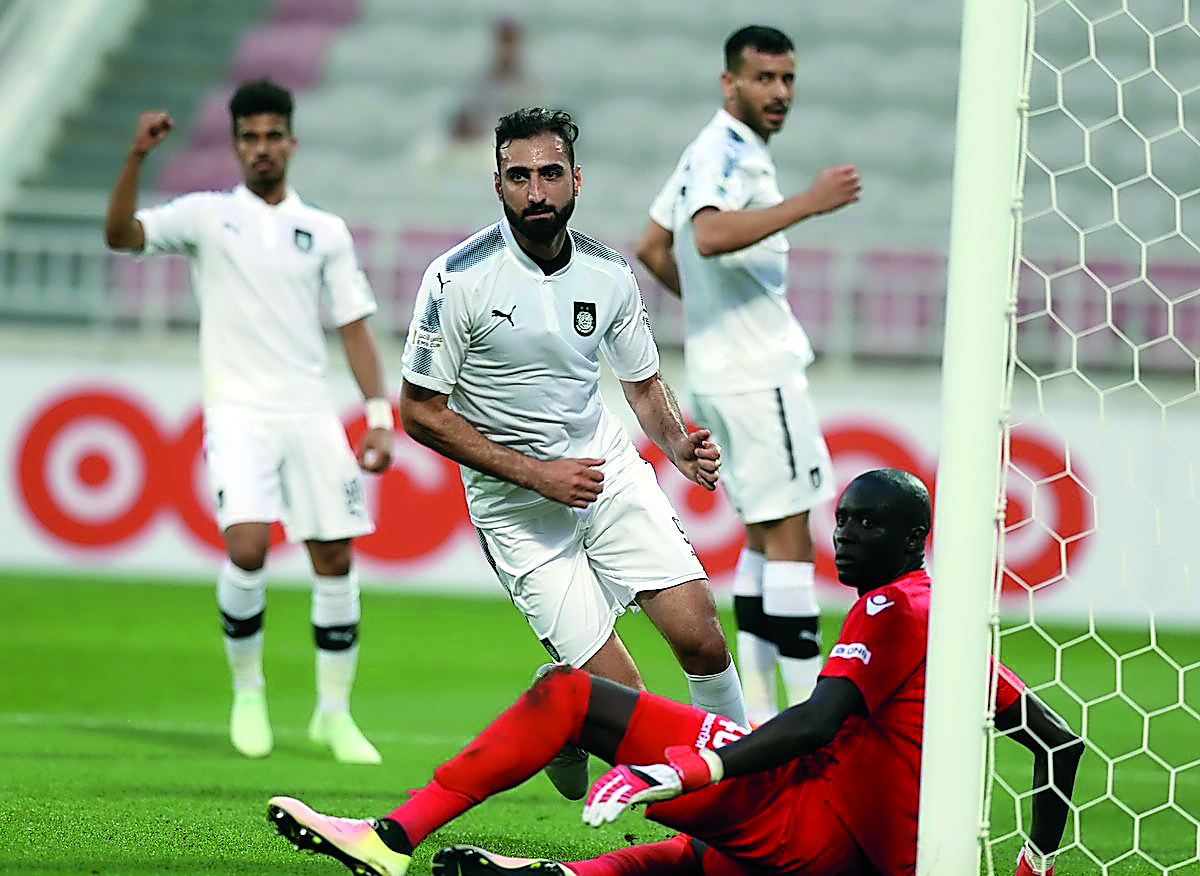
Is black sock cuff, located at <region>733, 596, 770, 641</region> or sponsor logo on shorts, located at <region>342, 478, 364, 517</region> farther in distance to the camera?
sponsor logo on shorts, located at <region>342, 478, 364, 517</region>

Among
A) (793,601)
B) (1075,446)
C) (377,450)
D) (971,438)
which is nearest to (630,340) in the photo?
(971,438)

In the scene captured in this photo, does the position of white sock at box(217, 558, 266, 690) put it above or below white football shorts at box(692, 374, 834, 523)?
below

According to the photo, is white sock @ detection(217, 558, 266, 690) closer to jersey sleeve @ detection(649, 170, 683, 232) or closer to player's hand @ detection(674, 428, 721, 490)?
jersey sleeve @ detection(649, 170, 683, 232)

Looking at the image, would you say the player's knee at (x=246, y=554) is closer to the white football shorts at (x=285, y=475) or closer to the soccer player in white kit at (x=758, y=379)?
the white football shorts at (x=285, y=475)

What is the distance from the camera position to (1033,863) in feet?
12.3

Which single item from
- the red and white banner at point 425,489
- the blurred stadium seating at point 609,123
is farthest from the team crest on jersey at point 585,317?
the blurred stadium seating at point 609,123

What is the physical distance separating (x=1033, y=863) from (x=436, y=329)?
5.86 feet

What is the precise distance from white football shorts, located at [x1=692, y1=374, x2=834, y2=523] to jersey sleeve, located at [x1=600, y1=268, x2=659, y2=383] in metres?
1.41

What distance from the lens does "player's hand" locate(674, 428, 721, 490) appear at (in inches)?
168

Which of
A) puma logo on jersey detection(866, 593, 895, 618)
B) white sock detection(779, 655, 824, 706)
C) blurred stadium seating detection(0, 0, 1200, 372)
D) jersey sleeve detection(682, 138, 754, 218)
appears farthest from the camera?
blurred stadium seating detection(0, 0, 1200, 372)

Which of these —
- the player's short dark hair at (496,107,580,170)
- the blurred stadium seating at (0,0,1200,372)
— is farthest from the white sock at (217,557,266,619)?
the blurred stadium seating at (0,0,1200,372)

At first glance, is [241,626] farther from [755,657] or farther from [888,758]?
[888,758]

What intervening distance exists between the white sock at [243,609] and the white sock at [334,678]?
0.22m

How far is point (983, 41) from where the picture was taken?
134 inches
